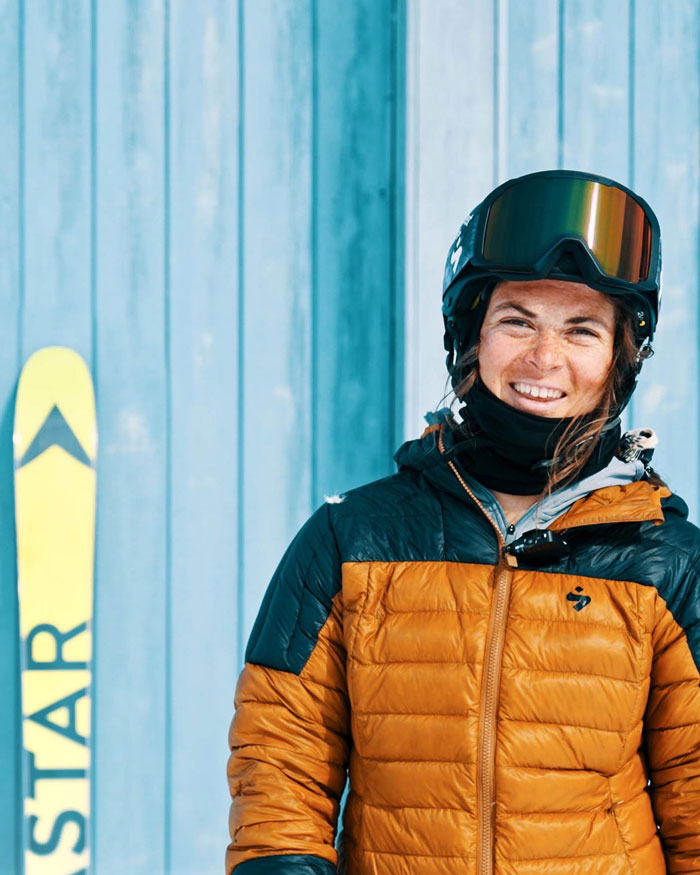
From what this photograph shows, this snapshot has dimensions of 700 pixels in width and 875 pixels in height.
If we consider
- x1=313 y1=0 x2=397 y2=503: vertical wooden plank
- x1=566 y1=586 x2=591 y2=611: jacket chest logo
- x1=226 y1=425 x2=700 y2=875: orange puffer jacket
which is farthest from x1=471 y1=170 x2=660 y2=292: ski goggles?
x1=313 y1=0 x2=397 y2=503: vertical wooden plank

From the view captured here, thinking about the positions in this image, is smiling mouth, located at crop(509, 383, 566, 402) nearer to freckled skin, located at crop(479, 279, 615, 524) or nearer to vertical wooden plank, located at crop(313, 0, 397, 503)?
freckled skin, located at crop(479, 279, 615, 524)

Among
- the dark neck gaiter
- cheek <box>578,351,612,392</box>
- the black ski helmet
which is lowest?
the dark neck gaiter

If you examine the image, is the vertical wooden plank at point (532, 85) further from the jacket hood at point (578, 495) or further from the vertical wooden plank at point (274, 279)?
the jacket hood at point (578, 495)

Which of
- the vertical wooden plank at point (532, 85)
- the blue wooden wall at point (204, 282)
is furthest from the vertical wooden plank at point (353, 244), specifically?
the vertical wooden plank at point (532, 85)

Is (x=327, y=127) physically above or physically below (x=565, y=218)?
above

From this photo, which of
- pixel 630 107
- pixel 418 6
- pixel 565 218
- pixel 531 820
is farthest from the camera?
pixel 630 107

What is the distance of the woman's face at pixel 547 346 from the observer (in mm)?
1232

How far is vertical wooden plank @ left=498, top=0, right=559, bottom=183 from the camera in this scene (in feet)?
6.96

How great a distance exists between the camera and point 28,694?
205 cm

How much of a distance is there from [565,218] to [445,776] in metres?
0.68

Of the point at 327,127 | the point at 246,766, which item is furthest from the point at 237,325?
the point at 246,766

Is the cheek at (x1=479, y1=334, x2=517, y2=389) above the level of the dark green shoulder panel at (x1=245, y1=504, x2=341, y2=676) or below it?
above

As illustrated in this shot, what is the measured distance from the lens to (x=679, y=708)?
113 centimetres

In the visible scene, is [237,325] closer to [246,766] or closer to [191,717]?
[191,717]
